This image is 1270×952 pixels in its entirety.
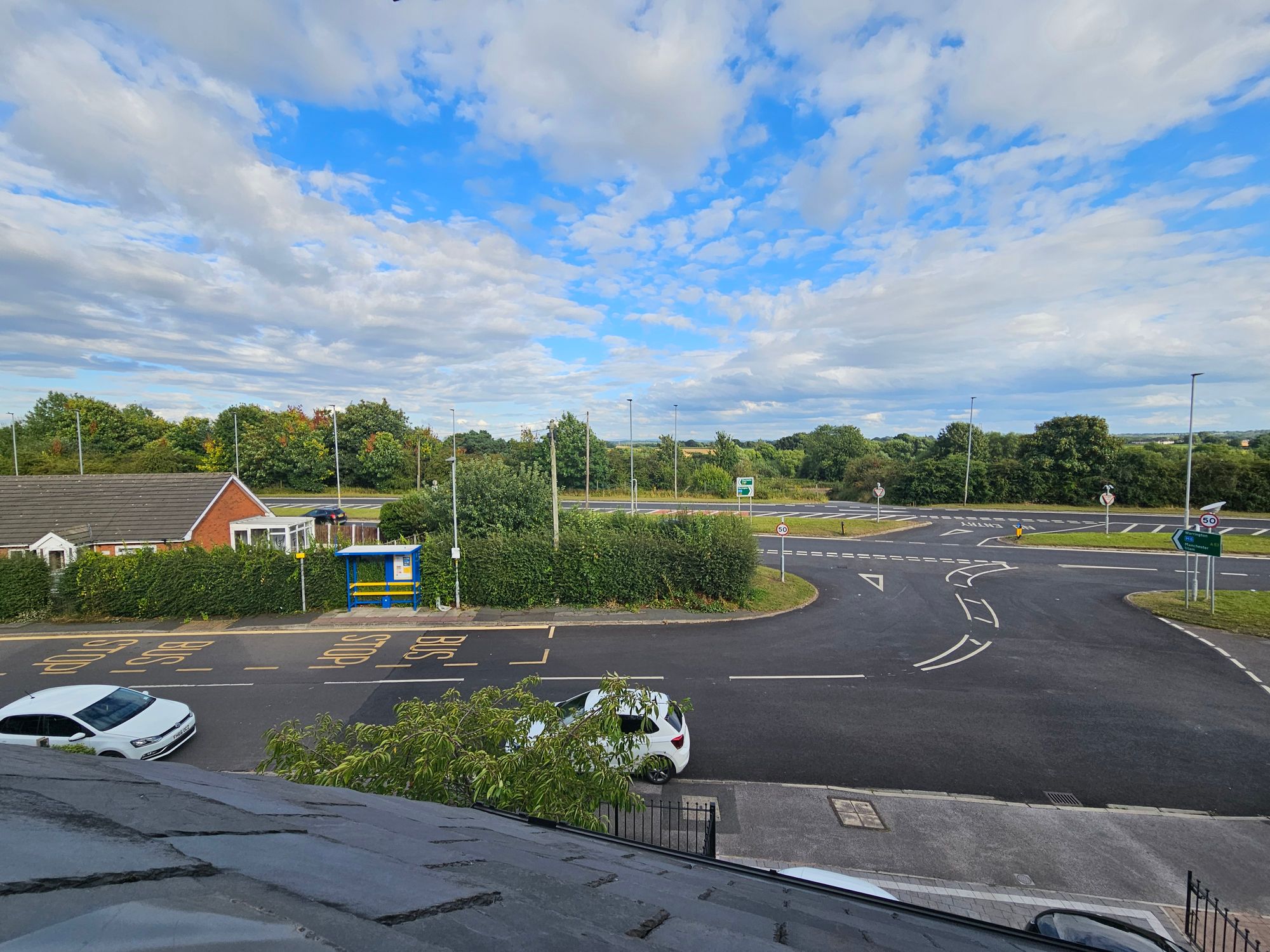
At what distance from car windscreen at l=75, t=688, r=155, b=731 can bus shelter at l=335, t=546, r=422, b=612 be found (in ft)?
28.0

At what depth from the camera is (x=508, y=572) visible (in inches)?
777

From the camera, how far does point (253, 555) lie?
744 inches

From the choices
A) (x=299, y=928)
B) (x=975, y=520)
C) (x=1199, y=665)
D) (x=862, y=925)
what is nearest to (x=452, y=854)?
(x=299, y=928)

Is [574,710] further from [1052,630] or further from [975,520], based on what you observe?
[975,520]

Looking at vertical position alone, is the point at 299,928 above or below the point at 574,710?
above

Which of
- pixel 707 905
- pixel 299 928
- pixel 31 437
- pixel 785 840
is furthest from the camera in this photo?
pixel 31 437

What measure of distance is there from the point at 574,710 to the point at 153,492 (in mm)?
24200

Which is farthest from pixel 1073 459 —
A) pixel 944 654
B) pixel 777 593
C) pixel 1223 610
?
pixel 944 654

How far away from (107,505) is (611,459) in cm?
4711

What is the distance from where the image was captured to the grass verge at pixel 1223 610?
1717 centimetres

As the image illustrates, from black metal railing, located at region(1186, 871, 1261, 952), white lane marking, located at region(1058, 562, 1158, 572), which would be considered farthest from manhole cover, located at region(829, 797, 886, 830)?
white lane marking, located at region(1058, 562, 1158, 572)

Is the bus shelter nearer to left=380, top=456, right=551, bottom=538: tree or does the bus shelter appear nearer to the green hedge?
left=380, top=456, right=551, bottom=538: tree

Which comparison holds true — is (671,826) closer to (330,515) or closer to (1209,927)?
(1209,927)

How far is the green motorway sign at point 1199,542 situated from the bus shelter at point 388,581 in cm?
2529
